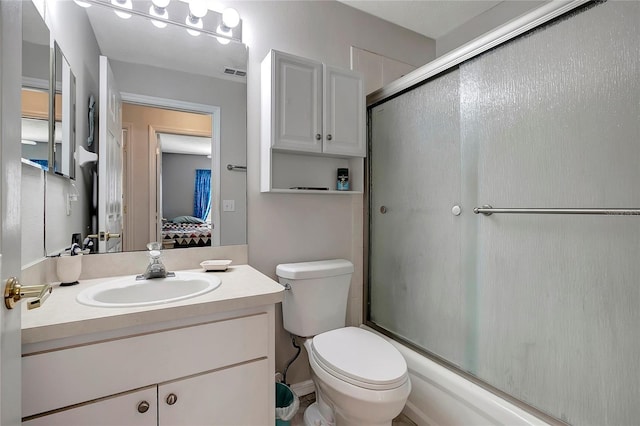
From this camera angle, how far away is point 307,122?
1710 mm

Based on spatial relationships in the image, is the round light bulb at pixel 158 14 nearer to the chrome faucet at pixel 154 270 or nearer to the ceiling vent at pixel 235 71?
the ceiling vent at pixel 235 71

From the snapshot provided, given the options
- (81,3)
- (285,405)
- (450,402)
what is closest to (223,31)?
(81,3)

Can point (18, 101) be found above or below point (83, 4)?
below

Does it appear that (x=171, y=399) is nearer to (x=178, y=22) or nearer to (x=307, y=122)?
(x=307, y=122)

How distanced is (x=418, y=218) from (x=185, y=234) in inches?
48.5

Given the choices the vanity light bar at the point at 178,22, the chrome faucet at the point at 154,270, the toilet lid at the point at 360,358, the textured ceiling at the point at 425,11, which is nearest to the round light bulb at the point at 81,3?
the vanity light bar at the point at 178,22

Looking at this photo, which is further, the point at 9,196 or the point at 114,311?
the point at 114,311

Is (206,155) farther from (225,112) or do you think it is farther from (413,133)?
(413,133)

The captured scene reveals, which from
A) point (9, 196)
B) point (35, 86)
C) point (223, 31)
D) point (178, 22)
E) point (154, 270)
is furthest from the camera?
point (223, 31)

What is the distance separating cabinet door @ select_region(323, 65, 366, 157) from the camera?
1.76m

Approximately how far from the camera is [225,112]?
5.43 ft

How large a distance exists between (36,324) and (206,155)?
100 cm

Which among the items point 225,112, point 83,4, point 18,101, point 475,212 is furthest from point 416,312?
point 83,4

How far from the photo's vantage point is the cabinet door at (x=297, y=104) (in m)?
1.63
